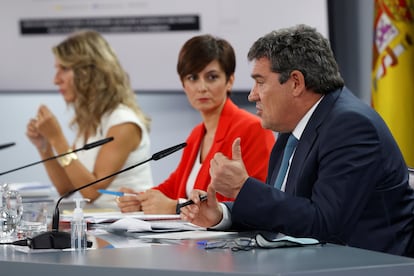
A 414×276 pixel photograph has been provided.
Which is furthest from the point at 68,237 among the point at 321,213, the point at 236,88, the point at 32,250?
the point at 236,88

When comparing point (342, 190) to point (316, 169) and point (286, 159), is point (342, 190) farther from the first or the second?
point (286, 159)

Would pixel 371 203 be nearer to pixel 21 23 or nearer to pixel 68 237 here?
pixel 68 237

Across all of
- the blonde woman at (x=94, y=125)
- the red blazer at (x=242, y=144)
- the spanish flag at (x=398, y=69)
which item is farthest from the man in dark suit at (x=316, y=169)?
the blonde woman at (x=94, y=125)

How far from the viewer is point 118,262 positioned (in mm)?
2158

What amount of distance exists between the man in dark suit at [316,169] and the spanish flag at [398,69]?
154cm

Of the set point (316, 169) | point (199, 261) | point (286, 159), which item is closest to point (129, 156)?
point (286, 159)

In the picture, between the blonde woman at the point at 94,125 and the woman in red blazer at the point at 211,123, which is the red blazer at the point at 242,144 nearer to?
the woman in red blazer at the point at 211,123

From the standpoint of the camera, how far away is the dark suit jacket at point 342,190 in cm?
245

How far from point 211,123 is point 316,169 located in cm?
139

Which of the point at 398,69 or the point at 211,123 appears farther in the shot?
the point at 398,69

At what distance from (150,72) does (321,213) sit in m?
3.29

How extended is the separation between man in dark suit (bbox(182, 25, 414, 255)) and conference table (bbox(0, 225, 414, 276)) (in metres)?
0.14

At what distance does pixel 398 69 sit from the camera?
A: 4.36m

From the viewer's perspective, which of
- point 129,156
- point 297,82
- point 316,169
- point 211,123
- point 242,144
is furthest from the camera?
point 129,156
